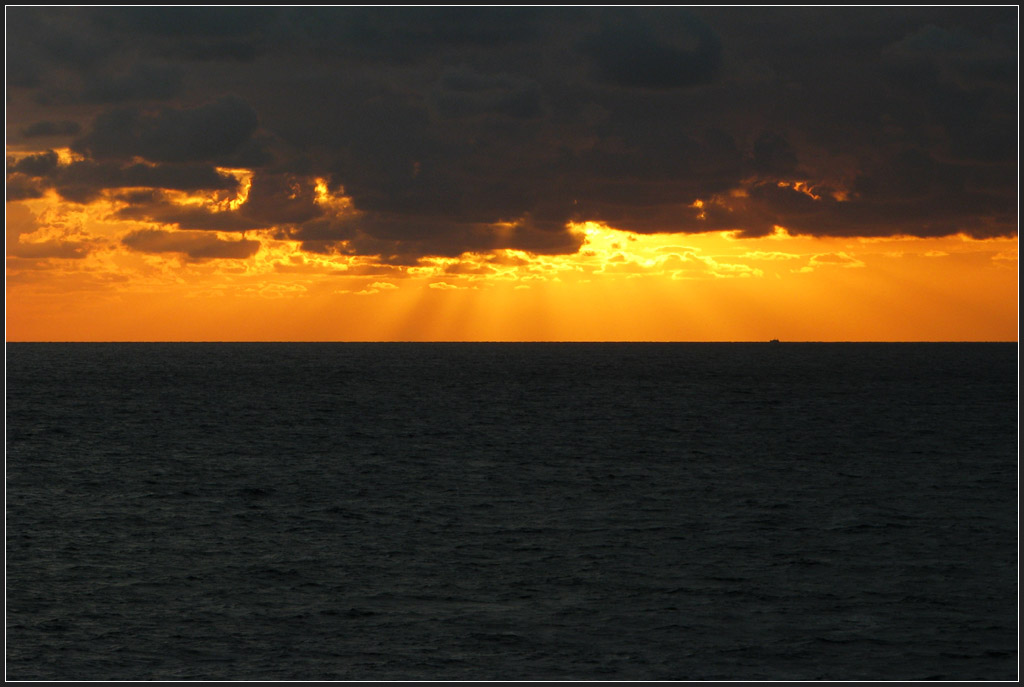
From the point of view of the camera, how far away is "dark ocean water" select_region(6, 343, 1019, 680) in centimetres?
2927

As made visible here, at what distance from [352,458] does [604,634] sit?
140 feet

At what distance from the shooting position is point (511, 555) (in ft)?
133

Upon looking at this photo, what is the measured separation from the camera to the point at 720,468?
65.8 m

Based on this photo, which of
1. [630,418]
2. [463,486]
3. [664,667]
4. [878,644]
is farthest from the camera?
[630,418]

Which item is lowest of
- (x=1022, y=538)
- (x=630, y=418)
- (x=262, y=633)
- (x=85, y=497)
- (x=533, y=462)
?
(x=262, y=633)

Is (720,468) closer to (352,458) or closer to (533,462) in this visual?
(533,462)

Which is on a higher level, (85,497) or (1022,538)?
(85,497)

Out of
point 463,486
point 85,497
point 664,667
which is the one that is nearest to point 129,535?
point 85,497

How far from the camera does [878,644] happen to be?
30172mm

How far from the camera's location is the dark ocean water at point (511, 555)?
29.3m

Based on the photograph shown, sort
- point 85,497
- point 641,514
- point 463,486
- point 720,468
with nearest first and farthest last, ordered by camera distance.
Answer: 1. point 641,514
2. point 85,497
3. point 463,486
4. point 720,468

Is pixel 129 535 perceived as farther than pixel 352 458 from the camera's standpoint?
No

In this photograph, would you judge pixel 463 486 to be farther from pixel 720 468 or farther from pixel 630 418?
pixel 630 418

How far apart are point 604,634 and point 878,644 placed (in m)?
7.37
